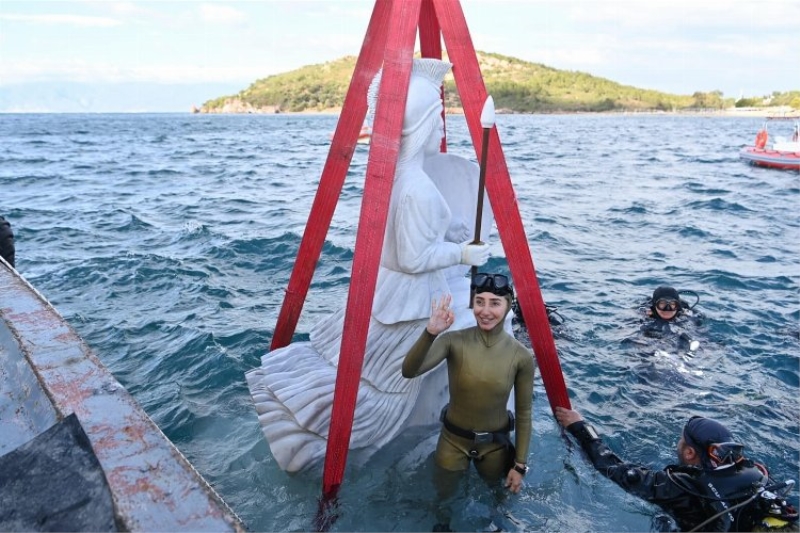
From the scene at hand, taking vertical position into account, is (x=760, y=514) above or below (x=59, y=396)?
below

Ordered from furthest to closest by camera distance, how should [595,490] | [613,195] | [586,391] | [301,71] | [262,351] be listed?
[301,71] → [613,195] → [262,351] → [586,391] → [595,490]

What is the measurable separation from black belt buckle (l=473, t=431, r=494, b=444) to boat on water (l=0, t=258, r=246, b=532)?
1.67m

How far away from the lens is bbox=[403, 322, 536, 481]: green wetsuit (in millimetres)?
3803

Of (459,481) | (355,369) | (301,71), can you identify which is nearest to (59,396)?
(355,369)

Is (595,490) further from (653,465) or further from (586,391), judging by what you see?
(586,391)

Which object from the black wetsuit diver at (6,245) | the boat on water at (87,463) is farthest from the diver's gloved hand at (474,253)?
the black wetsuit diver at (6,245)

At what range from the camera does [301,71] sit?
16562cm

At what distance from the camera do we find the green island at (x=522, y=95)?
381ft

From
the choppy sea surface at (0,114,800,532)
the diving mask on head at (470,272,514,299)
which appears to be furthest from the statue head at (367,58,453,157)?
the choppy sea surface at (0,114,800,532)

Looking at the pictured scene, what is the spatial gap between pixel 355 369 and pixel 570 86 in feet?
457

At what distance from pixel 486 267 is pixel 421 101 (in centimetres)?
666

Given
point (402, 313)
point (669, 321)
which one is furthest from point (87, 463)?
point (669, 321)

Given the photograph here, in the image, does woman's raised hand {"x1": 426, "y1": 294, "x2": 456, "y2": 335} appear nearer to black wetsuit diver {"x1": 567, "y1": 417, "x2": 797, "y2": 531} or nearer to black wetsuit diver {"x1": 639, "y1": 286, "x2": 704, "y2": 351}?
black wetsuit diver {"x1": 567, "y1": 417, "x2": 797, "y2": 531}

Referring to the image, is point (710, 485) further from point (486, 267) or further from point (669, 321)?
point (486, 267)
